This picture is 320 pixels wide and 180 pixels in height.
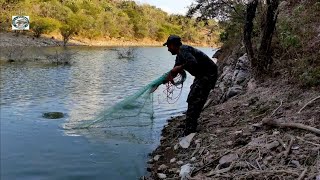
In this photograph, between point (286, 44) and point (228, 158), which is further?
point (286, 44)

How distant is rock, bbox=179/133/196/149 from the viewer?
23.3 ft

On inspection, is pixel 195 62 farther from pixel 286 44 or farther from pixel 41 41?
pixel 41 41

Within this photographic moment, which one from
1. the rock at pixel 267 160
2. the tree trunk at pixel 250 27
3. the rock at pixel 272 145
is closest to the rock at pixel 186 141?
the rock at pixel 272 145

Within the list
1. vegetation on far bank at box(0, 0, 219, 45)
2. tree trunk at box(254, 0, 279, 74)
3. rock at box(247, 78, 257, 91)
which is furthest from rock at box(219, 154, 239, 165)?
vegetation on far bank at box(0, 0, 219, 45)

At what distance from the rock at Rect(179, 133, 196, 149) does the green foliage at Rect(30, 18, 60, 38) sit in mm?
60115

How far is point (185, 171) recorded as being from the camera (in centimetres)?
570

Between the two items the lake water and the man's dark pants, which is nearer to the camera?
the lake water

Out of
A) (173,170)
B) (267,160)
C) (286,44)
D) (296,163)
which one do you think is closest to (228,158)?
(267,160)

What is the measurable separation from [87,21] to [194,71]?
73.4 meters

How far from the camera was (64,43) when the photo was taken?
62.1 m

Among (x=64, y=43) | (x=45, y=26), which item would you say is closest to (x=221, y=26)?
(x=64, y=43)

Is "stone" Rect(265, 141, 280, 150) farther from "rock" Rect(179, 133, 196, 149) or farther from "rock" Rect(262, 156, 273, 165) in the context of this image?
"rock" Rect(179, 133, 196, 149)

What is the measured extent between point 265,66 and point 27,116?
655 centimetres

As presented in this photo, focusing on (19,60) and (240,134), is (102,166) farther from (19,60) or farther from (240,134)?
(19,60)
